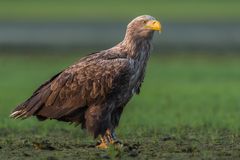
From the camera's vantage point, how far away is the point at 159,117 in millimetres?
14805

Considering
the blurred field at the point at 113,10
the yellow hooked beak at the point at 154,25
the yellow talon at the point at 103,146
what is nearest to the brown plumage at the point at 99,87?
the yellow hooked beak at the point at 154,25

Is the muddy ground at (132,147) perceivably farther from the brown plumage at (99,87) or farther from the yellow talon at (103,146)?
the brown plumage at (99,87)

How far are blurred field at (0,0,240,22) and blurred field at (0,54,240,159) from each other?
16.2m

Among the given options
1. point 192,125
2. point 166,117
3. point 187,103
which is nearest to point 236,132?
point 192,125

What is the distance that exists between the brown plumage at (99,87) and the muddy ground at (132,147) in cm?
37

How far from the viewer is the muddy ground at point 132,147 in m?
10.5

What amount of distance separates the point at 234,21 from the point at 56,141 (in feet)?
86.4

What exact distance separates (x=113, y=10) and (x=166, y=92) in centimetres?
2930

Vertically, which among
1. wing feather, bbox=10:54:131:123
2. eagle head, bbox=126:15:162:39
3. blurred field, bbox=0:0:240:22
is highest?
blurred field, bbox=0:0:240:22

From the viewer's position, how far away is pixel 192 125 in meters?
A: 13.8

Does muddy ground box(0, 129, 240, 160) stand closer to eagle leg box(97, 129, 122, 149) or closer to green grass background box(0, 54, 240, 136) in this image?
eagle leg box(97, 129, 122, 149)

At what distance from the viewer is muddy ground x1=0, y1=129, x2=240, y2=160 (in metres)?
10.5

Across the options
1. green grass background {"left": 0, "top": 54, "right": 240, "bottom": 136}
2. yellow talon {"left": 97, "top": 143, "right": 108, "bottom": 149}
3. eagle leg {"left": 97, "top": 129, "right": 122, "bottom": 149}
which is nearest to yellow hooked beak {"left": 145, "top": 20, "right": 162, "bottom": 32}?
eagle leg {"left": 97, "top": 129, "right": 122, "bottom": 149}

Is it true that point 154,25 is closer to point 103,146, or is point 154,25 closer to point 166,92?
point 103,146
